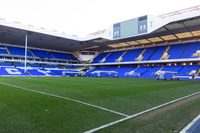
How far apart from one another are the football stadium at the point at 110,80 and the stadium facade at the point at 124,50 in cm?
18

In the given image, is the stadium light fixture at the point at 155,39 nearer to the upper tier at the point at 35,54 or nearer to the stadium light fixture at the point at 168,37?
the stadium light fixture at the point at 168,37

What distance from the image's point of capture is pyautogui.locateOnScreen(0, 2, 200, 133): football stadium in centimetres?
537

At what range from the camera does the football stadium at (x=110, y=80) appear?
211 inches

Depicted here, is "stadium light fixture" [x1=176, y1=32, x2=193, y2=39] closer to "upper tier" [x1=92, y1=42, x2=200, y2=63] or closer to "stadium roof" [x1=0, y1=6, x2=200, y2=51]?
"stadium roof" [x1=0, y1=6, x2=200, y2=51]

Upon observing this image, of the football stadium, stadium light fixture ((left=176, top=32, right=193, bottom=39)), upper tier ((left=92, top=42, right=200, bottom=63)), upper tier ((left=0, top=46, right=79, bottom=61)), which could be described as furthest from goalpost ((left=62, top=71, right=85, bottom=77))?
stadium light fixture ((left=176, top=32, right=193, bottom=39))

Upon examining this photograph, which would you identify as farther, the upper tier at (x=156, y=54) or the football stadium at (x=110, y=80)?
the upper tier at (x=156, y=54)

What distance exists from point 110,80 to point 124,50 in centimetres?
3234

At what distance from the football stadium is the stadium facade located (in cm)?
18

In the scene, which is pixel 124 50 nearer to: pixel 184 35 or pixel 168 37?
pixel 168 37

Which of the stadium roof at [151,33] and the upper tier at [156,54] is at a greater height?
the stadium roof at [151,33]

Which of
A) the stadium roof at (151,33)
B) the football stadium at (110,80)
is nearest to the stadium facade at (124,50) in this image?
the stadium roof at (151,33)

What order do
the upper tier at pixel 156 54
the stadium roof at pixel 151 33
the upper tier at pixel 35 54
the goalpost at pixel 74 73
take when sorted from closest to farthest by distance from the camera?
the stadium roof at pixel 151 33 → the upper tier at pixel 156 54 → the upper tier at pixel 35 54 → the goalpost at pixel 74 73

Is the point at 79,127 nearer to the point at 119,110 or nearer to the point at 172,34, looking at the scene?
the point at 119,110

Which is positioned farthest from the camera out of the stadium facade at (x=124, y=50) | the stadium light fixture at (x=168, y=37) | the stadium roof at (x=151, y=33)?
the stadium light fixture at (x=168, y=37)
